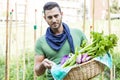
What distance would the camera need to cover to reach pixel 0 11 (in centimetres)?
645

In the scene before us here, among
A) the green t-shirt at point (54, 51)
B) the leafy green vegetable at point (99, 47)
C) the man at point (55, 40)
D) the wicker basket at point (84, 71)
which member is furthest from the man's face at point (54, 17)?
the wicker basket at point (84, 71)

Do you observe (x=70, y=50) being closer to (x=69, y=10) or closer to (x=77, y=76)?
(x=77, y=76)

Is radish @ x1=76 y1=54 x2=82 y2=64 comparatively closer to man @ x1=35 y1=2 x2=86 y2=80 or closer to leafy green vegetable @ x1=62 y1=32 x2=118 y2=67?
leafy green vegetable @ x1=62 y1=32 x2=118 y2=67

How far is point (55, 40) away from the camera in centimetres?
267

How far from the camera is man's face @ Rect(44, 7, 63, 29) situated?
8.54 feet

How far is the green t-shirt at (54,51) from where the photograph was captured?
264 centimetres

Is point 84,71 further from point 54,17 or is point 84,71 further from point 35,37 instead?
point 35,37

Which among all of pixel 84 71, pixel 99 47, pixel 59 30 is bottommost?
pixel 84 71

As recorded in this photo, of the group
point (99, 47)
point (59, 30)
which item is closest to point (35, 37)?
point (59, 30)

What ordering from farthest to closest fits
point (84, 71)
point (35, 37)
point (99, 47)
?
point (35, 37), point (99, 47), point (84, 71)

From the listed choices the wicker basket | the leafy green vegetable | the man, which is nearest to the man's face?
the man

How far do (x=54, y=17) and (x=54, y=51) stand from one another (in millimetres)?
239

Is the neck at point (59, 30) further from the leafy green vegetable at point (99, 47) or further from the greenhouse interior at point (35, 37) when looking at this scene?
→ the leafy green vegetable at point (99, 47)

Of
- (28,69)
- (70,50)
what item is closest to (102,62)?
(70,50)
